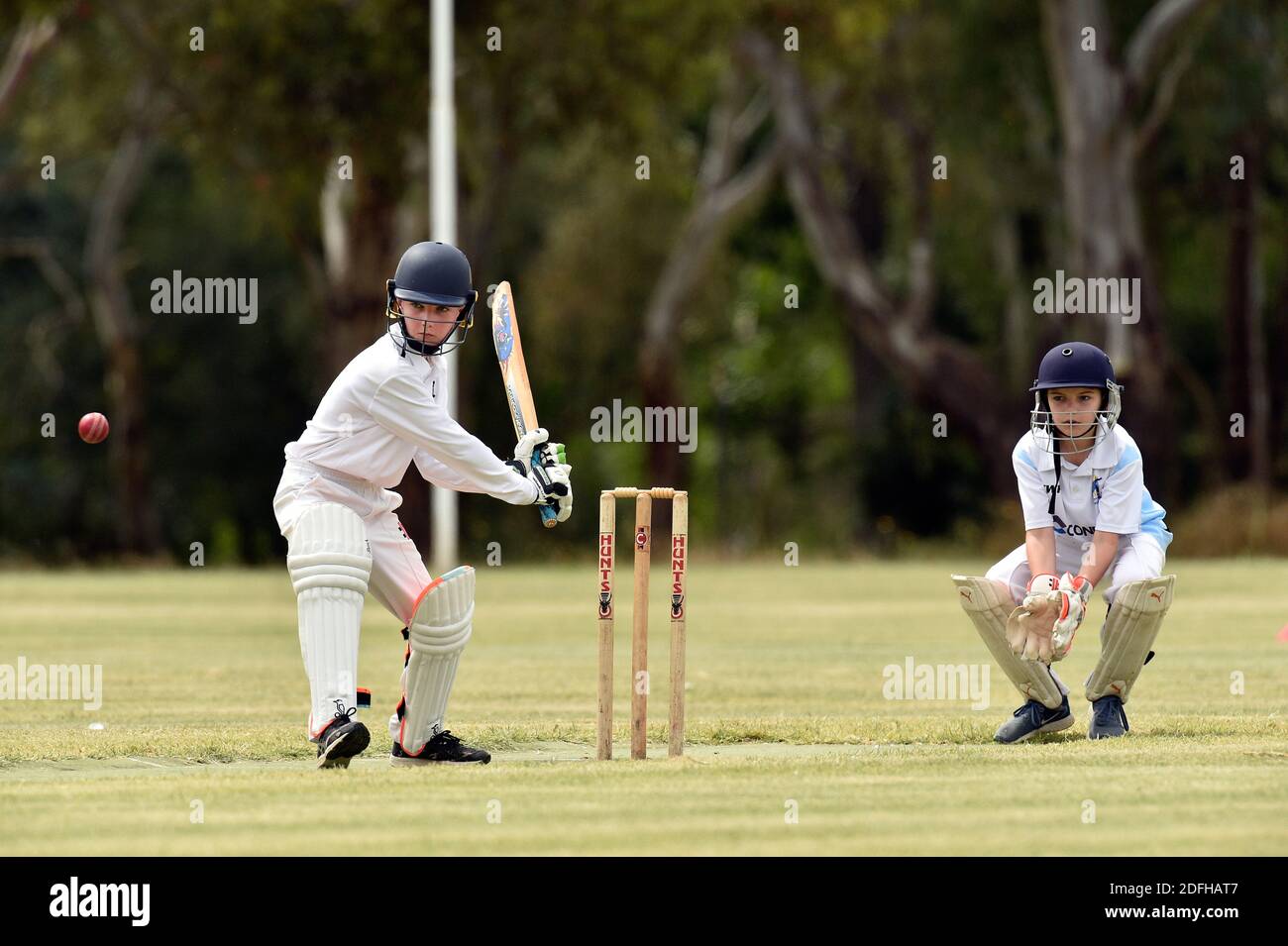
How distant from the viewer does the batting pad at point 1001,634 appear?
8.59 m

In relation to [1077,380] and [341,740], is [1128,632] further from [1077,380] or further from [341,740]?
[341,740]

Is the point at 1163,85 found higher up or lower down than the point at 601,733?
higher up

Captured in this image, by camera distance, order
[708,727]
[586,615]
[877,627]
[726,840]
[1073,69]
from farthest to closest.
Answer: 1. [1073,69]
2. [586,615]
3. [877,627]
4. [708,727]
5. [726,840]

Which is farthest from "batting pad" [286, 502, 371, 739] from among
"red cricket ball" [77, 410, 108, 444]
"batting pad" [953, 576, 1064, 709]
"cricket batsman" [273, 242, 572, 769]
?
"batting pad" [953, 576, 1064, 709]

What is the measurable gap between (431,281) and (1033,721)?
2.86m

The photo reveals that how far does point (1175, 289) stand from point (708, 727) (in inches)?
1218

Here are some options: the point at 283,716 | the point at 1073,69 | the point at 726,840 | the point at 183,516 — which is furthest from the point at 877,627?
the point at 183,516

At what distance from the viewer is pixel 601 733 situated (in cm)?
806

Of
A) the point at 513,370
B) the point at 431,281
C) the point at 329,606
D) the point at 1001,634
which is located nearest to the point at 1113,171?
the point at 1001,634

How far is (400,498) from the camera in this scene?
7992 millimetres

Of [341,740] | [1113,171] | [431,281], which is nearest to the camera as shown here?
[341,740]

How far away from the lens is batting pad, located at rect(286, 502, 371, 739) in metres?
7.88

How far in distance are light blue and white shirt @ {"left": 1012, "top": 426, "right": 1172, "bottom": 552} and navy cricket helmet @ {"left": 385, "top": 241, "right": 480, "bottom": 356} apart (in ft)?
7.28

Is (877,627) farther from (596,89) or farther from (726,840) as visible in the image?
(596,89)
